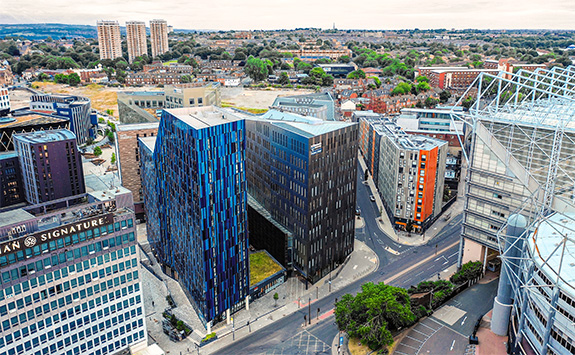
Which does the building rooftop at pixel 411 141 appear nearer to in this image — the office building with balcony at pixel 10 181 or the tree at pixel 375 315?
the tree at pixel 375 315

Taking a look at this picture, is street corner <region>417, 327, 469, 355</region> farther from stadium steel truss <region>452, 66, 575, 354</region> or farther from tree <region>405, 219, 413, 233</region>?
tree <region>405, 219, 413, 233</region>

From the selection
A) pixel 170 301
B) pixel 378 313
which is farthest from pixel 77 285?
pixel 378 313

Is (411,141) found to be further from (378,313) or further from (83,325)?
(83,325)

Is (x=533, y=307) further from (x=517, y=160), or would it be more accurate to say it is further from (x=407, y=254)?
(x=407, y=254)

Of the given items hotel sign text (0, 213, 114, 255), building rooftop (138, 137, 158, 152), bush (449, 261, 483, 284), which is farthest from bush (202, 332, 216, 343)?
bush (449, 261, 483, 284)

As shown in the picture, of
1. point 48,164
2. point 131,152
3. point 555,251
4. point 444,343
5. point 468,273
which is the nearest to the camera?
point 555,251
